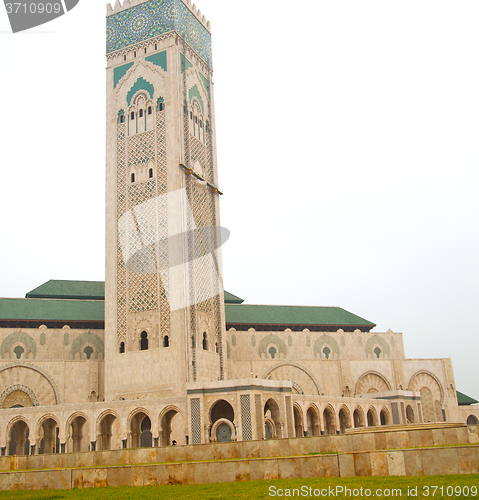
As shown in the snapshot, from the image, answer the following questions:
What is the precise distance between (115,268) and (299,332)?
12207mm

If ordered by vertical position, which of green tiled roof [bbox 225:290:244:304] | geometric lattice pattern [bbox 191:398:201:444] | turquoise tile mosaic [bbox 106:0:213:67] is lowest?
geometric lattice pattern [bbox 191:398:201:444]

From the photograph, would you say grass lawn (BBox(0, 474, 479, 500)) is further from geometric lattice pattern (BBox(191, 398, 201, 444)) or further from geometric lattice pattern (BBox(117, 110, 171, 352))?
geometric lattice pattern (BBox(117, 110, 171, 352))

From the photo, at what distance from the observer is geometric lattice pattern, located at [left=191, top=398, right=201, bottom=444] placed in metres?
24.4

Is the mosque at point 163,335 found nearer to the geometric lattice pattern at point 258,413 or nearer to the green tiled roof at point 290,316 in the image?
the geometric lattice pattern at point 258,413

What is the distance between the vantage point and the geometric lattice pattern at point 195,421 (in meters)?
24.4

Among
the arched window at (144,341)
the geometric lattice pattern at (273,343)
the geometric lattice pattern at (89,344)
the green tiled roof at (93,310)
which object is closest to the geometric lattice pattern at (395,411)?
the geometric lattice pattern at (273,343)

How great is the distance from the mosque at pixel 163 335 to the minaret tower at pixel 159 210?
0.06 metres

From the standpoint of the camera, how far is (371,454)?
33.7ft

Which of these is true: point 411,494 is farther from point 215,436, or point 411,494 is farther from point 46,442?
point 46,442

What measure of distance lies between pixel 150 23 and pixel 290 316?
61.8ft

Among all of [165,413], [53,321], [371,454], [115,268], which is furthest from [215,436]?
[371,454]

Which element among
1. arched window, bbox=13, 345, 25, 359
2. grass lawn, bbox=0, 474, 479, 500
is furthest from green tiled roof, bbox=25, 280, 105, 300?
grass lawn, bbox=0, 474, 479, 500

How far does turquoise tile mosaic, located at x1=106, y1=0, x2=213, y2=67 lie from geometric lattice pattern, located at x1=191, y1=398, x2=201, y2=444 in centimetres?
1869

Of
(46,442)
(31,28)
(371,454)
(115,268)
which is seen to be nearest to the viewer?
(371,454)
